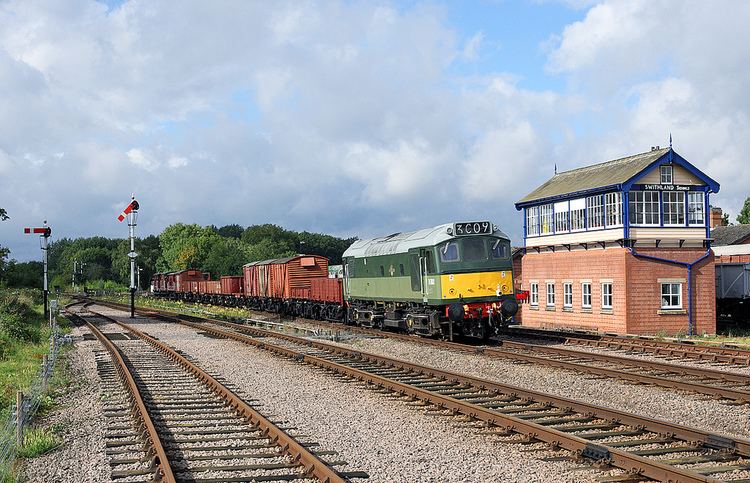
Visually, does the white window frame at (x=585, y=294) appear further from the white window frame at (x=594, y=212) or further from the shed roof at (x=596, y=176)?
the shed roof at (x=596, y=176)

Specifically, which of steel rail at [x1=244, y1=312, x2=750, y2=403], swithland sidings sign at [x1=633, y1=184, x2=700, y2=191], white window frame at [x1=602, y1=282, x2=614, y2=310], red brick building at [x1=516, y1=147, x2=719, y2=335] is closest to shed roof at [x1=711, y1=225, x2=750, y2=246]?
swithland sidings sign at [x1=633, y1=184, x2=700, y2=191]

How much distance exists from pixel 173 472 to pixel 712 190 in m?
26.8

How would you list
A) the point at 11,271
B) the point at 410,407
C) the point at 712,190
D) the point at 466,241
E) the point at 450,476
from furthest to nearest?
the point at 11,271, the point at 712,190, the point at 466,241, the point at 410,407, the point at 450,476

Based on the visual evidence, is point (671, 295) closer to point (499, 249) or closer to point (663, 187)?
point (663, 187)

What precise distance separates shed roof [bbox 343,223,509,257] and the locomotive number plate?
18 centimetres

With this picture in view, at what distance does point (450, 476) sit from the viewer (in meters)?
8.54

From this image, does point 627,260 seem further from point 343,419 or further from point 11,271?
point 11,271

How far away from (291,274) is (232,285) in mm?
16978

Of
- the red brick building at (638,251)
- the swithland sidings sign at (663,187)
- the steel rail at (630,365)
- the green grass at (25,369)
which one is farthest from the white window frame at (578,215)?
the green grass at (25,369)

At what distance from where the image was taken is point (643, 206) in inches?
1152

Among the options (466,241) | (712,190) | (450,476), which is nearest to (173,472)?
(450,476)

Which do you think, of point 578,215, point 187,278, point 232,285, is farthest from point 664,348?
point 187,278

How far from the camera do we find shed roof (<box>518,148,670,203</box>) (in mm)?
29594

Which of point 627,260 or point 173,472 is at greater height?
point 627,260
